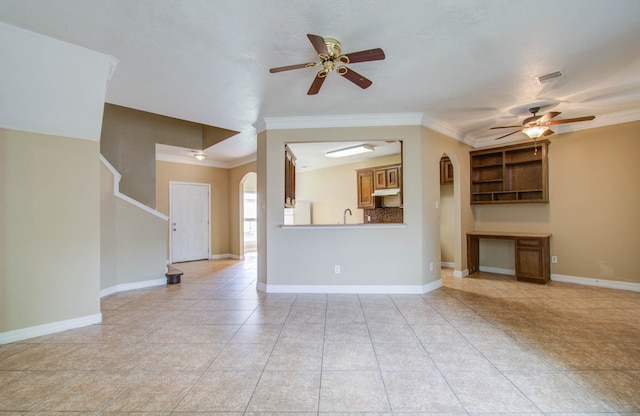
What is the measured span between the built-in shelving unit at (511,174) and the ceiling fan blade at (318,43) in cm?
436

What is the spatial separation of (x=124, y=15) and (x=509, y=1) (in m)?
2.70

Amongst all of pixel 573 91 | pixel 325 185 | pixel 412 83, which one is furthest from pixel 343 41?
pixel 325 185

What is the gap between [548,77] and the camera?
2.95 meters

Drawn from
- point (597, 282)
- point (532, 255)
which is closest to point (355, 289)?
point (532, 255)

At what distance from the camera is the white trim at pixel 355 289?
411 cm

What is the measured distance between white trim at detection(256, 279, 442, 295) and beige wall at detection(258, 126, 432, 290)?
30 mm

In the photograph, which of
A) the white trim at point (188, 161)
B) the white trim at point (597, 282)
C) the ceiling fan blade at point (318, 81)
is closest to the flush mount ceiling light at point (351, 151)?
the ceiling fan blade at point (318, 81)

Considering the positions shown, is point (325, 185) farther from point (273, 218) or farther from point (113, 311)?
A: point (113, 311)

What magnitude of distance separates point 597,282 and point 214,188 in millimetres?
7926

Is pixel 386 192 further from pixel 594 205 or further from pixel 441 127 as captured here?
pixel 594 205

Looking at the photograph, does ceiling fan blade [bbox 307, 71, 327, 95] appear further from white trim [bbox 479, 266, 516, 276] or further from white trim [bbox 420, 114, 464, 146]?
white trim [bbox 479, 266, 516, 276]

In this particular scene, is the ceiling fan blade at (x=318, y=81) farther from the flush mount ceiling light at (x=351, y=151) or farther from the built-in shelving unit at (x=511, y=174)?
the built-in shelving unit at (x=511, y=174)

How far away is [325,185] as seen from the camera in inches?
315

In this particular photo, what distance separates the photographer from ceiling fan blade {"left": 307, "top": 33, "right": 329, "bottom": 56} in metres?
1.90
